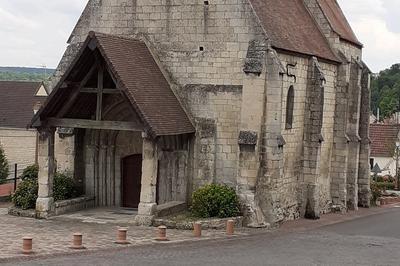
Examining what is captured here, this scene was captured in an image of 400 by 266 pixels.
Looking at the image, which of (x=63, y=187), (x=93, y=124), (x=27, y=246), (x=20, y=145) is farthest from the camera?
(x=20, y=145)

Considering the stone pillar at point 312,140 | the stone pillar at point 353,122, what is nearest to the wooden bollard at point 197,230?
the stone pillar at point 312,140

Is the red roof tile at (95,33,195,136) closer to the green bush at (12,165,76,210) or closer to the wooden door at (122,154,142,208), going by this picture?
the wooden door at (122,154,142,208)

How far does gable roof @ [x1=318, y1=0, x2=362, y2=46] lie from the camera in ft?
101

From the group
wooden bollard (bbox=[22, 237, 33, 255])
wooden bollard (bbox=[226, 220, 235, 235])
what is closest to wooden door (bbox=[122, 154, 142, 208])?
wooden bollard (bbox=[226, 220, 235, 235])

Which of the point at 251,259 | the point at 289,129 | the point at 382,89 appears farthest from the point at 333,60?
the point at 382,89

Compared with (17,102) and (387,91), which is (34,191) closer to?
(17,102)

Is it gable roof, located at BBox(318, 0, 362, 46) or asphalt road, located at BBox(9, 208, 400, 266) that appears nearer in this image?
asphalt road, located at BBox(9, 208, 400, 266)

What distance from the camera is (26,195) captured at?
23.6 metres

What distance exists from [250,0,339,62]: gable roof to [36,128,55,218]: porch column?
8.31m

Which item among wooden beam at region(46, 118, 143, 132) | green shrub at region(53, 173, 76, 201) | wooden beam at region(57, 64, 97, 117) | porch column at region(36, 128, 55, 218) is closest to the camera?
wooden beam at region(46, 118, 143, 132)

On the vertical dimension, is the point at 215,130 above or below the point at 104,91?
below

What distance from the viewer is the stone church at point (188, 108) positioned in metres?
22.0

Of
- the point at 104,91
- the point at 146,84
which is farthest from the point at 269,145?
the point at 104,91

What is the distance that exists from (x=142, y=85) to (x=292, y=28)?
753 centimetres
